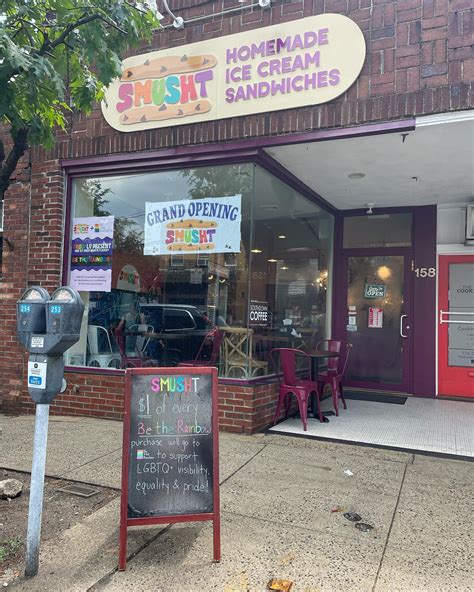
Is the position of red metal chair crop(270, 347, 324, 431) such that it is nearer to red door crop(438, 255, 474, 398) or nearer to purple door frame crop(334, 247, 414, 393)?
purple door frame crop(334, 247, 414, 393)

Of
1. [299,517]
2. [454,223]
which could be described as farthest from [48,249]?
[454,223]

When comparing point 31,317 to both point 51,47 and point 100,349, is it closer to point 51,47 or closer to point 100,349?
point 51,47

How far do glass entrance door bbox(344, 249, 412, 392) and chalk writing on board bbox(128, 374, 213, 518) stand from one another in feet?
18.2

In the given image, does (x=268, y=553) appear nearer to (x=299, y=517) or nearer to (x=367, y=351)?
(x=299, y=517)

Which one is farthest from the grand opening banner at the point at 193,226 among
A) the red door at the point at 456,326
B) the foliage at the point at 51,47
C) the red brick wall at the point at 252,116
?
the red door at the point at 456,326

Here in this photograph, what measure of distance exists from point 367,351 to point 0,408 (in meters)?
5.69

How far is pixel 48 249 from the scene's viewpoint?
6602 mm

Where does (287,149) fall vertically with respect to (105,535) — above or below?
above

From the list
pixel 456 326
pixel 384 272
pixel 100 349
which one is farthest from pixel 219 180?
pixel 456 326

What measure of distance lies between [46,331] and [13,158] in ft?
4.97

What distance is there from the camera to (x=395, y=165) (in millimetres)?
5996

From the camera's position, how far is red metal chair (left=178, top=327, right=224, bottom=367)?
5.86 meters

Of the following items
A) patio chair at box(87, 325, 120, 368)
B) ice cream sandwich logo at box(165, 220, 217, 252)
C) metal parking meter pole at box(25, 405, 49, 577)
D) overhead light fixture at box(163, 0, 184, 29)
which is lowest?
metal parking meter pole at box(25, 405, 49, 577)

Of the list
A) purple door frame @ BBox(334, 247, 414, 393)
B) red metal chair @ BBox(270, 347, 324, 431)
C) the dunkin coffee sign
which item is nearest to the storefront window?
red metal chair @ BBox(270, 347, 324, 431)
